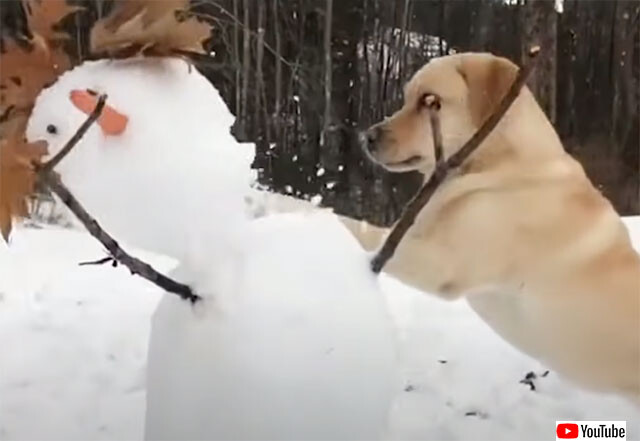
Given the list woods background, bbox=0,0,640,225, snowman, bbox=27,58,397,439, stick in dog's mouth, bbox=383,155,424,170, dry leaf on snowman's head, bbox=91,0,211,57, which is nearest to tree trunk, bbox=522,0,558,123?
woods background, bbox=0,0,640,225

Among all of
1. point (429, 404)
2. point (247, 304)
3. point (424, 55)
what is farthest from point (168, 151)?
point (429, 404)

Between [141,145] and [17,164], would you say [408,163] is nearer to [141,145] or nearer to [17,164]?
[141,145]

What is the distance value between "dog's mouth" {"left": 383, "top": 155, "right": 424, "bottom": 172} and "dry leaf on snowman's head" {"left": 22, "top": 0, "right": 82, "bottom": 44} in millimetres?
385

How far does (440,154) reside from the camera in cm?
110

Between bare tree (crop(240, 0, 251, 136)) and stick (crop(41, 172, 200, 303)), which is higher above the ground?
bare tree (crop(240, 0, 251, 136))

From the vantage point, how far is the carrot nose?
3.51 feet

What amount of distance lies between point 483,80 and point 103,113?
0.42 meters

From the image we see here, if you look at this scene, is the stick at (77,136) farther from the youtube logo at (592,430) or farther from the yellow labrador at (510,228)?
the youtube logo at (592,430)

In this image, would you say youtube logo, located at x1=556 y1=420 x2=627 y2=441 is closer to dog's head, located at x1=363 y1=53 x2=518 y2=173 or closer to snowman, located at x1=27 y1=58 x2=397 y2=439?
snowman, located at x1=27 y1=58 x2=397 y2=439

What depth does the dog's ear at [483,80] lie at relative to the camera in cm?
110

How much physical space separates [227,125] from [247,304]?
200 millimetres

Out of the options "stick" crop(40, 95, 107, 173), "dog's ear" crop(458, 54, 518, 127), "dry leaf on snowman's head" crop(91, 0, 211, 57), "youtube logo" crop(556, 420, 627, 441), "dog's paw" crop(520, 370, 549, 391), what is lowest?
"youtube logo" crop(556, 420, 627, 441)

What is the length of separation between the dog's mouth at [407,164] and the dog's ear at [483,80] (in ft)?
0.25

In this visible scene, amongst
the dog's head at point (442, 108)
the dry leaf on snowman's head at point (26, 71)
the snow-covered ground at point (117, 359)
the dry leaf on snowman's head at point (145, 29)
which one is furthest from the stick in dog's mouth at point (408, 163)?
the dry leaf on snowman's head at point (26, 71)
